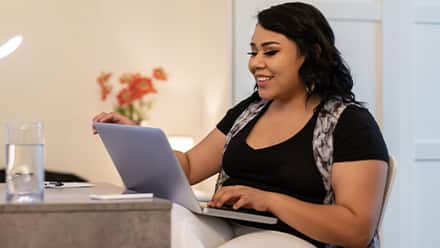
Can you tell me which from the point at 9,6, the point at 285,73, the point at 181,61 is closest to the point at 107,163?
the point at 181,61

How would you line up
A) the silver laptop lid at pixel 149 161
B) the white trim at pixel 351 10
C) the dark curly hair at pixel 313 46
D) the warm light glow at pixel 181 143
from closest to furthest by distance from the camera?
the silver laptop lid at pixel 149 161 → the dark curly hair at pixel 313 46 → the white trim at pixel 351 10 → the warm light glow at pixel 181 143

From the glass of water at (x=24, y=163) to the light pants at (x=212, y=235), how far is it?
0.28m

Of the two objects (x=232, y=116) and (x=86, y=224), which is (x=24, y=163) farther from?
(x=232, y=116)

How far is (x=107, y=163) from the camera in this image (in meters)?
3.52

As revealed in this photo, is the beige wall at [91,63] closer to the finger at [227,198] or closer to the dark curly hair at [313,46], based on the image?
the dark curly hair at [313,46]

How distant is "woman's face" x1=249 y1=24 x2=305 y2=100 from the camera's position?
1.81 meters

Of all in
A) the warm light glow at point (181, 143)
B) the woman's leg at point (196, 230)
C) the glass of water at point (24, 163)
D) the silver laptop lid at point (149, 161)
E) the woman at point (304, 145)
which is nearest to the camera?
the glass of water at point (24, 163)

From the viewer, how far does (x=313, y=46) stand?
183 cm

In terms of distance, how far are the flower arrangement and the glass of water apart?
221 centimetres

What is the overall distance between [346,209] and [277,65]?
17.3 inches

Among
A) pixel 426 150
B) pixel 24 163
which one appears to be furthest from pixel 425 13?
pixel 24 163

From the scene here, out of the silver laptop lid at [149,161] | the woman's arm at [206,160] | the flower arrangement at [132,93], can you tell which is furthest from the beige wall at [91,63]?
the silver laptop lid at [149,161]

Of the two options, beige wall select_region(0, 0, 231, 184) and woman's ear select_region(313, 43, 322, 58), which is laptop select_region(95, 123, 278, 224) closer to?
woman's ear select_region(313, 43, 322, 58)

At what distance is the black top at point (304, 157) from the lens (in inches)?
64.3
